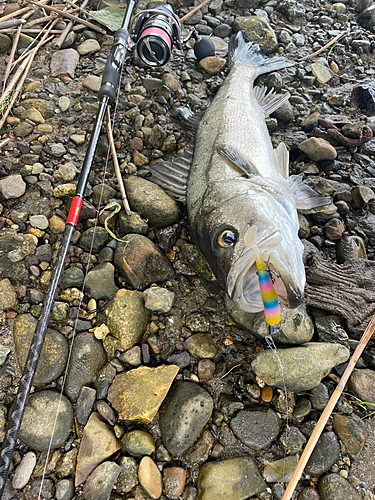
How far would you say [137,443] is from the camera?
2.40m

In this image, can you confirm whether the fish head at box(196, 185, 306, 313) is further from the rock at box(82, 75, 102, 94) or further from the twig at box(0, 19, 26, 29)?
the twig at box(0, 19, 26, 29)

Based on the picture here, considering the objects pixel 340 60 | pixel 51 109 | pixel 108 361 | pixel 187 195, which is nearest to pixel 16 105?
pixel 51 109

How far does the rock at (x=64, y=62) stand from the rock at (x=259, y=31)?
3069mm

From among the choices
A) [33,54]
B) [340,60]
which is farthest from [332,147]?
[33,54]

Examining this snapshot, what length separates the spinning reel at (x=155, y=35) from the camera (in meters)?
4.14

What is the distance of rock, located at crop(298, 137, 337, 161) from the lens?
4.19 metres

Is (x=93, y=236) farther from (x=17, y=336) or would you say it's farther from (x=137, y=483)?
(x=137, y=483)

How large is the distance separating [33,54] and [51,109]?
4.11ft

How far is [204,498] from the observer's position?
223 centimetres

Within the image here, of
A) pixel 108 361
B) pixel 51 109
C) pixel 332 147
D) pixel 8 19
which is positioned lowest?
pixel 108 361

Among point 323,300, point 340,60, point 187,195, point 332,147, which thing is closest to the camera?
point 323,300

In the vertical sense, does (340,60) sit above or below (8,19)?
below

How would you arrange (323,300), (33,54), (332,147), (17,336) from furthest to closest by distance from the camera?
(33,54) < (332,147) < (323,300) < (17,336)

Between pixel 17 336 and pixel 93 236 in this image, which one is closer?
pixel 17 336
